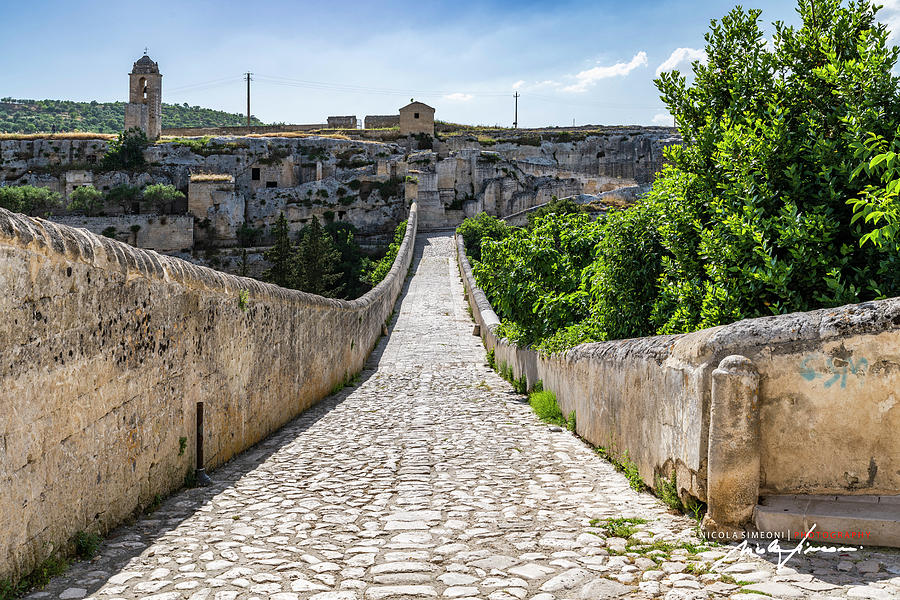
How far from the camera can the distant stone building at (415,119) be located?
67.4m

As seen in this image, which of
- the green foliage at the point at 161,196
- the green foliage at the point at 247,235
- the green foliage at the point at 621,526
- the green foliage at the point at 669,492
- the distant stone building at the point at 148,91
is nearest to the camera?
the green foliage at the point at 621,526

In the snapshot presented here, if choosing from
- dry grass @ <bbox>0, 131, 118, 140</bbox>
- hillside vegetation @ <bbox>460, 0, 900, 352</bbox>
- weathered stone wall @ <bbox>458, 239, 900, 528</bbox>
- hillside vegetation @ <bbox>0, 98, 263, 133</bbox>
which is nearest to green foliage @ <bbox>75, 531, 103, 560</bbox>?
weathered stone wall @ <bbox>458, 239, 900, 528</bbox>

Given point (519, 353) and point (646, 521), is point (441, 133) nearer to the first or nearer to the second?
point (519, 353)

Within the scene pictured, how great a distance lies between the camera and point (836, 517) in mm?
3264

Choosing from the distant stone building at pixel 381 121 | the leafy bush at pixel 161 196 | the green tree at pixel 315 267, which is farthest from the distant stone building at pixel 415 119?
the green tree at pixel 315 267

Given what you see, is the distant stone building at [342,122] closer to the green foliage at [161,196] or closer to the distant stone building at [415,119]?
the distant stone building at [415,119]

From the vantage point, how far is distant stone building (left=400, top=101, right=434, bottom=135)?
221 feet

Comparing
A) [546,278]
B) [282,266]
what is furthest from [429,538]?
[282,266]

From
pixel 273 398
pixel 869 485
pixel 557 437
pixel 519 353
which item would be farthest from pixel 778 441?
pixel 519 353

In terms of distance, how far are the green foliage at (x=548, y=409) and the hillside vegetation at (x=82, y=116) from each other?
379ft

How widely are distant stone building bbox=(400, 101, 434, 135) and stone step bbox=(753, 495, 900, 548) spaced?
2590 inches

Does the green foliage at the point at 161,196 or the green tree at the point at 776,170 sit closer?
the green tree at the point at 776,170

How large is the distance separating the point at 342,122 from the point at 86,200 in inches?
1193

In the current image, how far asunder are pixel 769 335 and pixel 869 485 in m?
0.78
